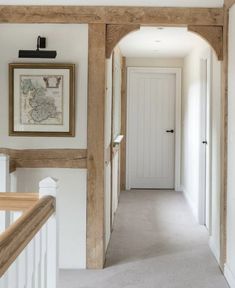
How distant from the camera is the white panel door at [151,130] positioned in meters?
7.39

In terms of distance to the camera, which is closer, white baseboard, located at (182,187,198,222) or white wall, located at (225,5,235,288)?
white wall, located at (225,5,235,288)

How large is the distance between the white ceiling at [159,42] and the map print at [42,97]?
1.34m

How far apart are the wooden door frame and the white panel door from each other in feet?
12.1

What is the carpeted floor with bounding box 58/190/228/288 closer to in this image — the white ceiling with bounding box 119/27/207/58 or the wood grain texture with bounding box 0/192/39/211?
the wood grain texture with bounding box 0/192/39/211

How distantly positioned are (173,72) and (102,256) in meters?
4.37

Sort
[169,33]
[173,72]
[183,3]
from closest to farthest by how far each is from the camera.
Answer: [183,3] < [169,33] < [173,72]

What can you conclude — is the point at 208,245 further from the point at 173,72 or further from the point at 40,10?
the point at 173,72

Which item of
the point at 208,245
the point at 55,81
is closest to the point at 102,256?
the point at 208,245

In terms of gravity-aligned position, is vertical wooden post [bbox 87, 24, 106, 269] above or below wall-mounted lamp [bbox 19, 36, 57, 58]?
below

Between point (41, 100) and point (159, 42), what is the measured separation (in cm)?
252

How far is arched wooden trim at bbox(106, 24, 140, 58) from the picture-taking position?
144 inches

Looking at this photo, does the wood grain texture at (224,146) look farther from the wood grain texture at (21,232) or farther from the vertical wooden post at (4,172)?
the wood grain texture at (21,232)

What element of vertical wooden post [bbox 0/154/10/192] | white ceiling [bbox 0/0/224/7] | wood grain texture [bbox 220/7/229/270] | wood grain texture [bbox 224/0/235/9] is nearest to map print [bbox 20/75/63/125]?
vertical wooden post [bbox 0/154/10/192]

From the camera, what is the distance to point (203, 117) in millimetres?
5176
